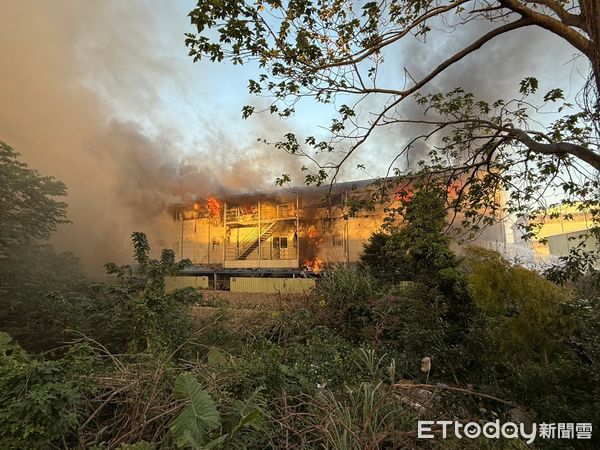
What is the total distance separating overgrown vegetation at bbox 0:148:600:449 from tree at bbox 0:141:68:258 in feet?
1.00

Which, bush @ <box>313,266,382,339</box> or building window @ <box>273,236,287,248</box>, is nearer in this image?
bush @ <box>313,266,382,339</box>

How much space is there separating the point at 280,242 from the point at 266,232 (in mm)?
1268

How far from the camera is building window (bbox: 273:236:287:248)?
80.4ft

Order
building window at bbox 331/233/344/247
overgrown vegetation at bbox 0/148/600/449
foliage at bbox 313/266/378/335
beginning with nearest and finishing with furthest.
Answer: overgrown vegetation at bbox 0/148/600/449, foliage at bbox 313/266/378/335, building window at bbox 331/233/344/247

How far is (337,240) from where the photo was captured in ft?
76.0

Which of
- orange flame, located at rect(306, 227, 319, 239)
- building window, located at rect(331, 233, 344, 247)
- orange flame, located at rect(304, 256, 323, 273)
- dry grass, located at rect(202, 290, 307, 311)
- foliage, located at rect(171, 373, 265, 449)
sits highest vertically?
orange flame, located at rect(306, 227, 319, 239)

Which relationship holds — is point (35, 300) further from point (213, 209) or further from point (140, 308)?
point (213, 209)

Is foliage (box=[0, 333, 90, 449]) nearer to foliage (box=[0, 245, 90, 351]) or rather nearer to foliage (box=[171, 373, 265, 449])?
foliage (box=[171, 373, 265, 449])

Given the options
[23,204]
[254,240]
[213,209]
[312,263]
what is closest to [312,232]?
[312,263]

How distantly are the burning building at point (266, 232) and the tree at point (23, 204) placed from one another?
47.3 ft

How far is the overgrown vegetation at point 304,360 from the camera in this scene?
Answer: 2.27 meters

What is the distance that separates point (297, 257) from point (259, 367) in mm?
20189

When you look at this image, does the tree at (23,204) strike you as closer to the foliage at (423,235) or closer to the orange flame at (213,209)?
the foliage at (423,235)

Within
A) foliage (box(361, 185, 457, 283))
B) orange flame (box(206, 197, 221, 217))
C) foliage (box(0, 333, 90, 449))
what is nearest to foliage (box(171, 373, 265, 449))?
foliage (box(0, 333, 90, 449))
